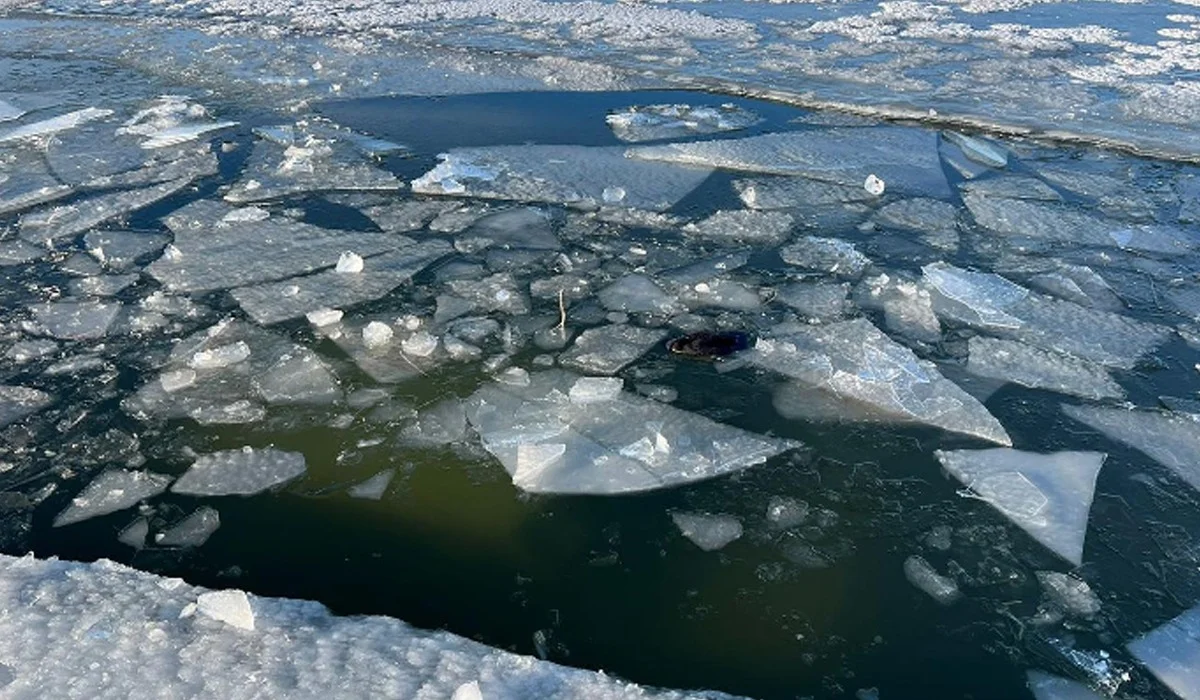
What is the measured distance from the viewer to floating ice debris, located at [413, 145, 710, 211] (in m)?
4.31

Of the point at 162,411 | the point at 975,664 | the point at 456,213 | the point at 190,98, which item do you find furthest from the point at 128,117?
the point at 975,664

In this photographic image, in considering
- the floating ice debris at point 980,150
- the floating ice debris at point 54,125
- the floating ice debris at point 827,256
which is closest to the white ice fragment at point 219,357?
the floating ice debris at point 827,256

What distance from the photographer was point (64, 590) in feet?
6.93

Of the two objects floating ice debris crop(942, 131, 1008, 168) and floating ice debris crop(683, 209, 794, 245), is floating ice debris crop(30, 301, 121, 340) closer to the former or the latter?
floating ice debris crop(683, 209, 794, 245)

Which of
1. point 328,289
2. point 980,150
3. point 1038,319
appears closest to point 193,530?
point 328,289

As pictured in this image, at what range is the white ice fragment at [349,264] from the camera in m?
3.61

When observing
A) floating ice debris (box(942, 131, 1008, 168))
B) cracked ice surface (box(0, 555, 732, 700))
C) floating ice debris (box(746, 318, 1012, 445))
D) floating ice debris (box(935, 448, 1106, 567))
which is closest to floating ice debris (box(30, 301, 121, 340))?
cracked ice surface (box(0, 555, 732, 700))

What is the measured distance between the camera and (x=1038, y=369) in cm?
305

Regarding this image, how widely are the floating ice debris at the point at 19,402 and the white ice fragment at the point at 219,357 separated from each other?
43 centimetres

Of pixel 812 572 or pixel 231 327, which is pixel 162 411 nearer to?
pixel 231 327

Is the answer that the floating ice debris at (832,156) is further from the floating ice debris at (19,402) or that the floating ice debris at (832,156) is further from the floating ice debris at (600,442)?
the floating ice debris at (19,402)

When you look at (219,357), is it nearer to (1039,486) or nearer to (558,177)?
(558,177)

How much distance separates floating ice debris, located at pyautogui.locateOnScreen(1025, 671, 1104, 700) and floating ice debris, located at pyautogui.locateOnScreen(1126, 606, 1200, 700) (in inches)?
6.6

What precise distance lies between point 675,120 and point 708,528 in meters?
3.48
